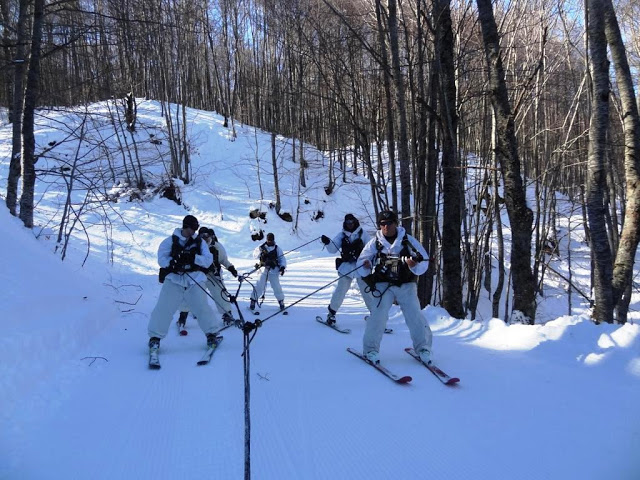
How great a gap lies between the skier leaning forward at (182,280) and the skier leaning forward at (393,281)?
2373 mm

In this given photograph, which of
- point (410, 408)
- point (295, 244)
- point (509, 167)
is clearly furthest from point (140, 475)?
point (295, 244)

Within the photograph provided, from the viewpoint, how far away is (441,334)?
7.96 metres

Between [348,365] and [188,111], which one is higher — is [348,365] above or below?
below

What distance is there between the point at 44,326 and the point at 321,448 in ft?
12.7

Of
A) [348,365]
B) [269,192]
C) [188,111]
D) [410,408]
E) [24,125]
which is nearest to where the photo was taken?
[410,408]

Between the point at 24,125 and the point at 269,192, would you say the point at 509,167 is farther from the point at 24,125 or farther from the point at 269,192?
the point at 269,192

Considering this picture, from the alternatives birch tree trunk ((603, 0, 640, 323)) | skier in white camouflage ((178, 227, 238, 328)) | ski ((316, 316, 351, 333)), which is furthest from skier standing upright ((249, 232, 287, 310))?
birch tree trunk ((603, 0, 640, 323))

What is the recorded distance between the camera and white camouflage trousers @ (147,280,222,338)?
21.1 ft

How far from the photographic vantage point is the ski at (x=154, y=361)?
5750 millimetres

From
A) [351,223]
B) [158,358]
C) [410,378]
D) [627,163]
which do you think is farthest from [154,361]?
[627,163]

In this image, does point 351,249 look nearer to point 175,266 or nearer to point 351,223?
point 351,223

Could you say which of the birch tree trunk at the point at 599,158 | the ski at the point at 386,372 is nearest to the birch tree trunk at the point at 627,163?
the birch tree trunk at the point at 599,158

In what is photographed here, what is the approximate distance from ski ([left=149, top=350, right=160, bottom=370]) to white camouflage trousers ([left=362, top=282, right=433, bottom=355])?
9.06ft

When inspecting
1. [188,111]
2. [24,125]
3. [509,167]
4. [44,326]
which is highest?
[188,111]
